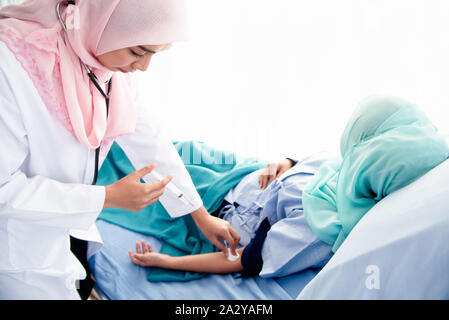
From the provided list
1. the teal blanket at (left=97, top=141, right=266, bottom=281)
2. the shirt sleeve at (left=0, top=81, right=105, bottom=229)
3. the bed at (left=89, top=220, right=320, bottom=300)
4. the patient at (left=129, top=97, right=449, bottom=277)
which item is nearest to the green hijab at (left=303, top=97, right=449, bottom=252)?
the patient at (left=129, top=97, right=449, bottom=277)

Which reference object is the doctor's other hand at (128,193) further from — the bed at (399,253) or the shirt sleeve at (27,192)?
the bed at (399,253)

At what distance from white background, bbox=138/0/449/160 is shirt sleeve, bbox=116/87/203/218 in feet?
2.62

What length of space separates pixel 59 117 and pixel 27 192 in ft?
0.59

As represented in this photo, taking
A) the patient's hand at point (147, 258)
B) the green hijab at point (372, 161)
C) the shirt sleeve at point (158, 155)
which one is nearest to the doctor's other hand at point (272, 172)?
the green hijab at point (372, 161)

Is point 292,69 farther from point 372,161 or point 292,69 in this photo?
point 372,161

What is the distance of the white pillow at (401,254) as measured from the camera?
1.68 ft

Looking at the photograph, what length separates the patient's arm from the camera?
109 cm

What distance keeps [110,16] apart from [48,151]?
13.5 inches

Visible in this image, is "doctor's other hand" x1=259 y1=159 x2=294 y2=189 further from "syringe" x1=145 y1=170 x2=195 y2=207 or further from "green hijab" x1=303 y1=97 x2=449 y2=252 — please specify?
"syringe" x1=145 y1=170 x2=195 y2=207

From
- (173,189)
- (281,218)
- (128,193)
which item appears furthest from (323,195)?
(128,193)

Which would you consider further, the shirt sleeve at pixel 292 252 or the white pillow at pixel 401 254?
the shirt sleeve at pixel 292 252

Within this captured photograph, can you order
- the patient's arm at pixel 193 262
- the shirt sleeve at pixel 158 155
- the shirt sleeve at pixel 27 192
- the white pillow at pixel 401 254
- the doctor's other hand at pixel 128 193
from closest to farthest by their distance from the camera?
1. the white pillow at pixel 401 254
2. the shirt sleeve at pixel 27 192
3. the doctor's other hand at pixel 128 193
4. the shirt sleeve at pixel 158 155
5. the patient's arm at pixel 193 262
